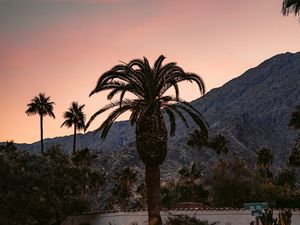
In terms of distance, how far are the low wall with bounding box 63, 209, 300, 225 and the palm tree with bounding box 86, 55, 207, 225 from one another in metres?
7.74

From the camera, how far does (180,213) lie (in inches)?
1713

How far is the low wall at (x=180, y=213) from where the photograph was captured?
3956 cm

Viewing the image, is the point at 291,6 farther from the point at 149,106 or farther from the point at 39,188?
the point at 39,188

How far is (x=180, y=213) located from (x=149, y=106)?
12.0 m

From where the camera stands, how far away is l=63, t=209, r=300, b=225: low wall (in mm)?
39562

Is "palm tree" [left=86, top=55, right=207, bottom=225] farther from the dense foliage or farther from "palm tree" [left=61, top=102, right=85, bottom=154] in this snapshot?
"palm tree" [left=61, top=102, right=85, bottom=154]

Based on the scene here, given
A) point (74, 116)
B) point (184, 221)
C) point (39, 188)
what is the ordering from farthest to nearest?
point (74, 116) → point (39, 188) → point (184, 221)

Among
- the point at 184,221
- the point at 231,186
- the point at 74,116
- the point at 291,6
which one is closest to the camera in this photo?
the point at 291,6

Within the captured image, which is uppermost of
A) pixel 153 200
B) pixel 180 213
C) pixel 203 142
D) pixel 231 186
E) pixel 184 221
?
pixel 203 142

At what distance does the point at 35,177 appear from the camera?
168ft

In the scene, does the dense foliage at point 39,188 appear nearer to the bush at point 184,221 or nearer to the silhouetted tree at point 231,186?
the bush at point 184,221

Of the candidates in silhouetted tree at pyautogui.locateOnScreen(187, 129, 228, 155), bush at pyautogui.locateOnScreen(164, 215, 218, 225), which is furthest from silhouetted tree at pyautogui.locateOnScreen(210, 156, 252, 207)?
bush at pyautogui.locateOnScreen(164, 215, 218, 225)

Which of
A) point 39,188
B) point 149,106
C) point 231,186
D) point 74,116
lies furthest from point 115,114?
point 74,116

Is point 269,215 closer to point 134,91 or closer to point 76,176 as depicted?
point 134,91
